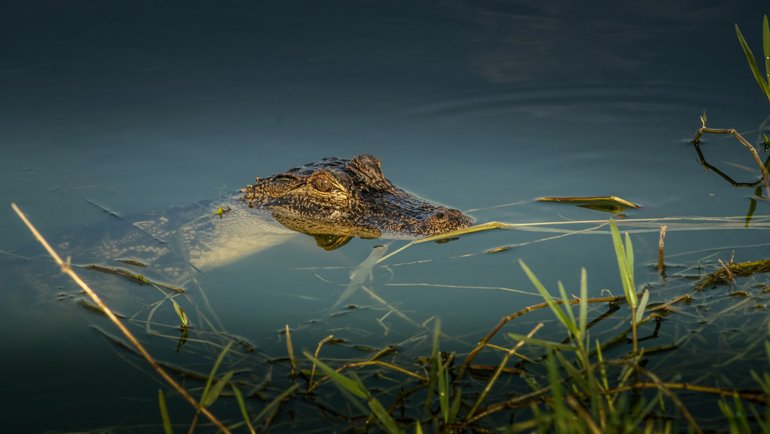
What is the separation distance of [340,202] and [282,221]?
509 mm

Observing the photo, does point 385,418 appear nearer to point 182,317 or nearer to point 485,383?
point 485,383

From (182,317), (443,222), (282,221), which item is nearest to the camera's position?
(182,317)

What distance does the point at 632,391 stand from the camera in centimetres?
301

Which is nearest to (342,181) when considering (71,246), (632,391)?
(71,246)

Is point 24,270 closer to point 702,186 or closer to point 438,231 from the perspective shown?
point 438,231

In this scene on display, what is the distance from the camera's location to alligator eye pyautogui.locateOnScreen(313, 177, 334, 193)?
238 inches

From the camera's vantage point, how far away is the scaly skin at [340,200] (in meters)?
5.73

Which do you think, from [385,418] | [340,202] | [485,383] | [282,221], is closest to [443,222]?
[340,202]

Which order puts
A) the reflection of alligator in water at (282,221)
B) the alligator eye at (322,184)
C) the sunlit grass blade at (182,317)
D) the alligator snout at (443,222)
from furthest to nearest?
the alligator eye at (322,184) → the reflection of alligator in water at (282,221) → the alligator snout at (443,222) → the sunlit grass blade at (182,317)

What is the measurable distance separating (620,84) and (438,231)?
3.48 m

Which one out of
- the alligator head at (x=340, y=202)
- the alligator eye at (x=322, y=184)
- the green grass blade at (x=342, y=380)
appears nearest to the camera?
the green grass blade at (x=342, y=380)

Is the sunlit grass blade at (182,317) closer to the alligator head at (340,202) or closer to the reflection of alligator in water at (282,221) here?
the reflection of alligator in water at (282,221)

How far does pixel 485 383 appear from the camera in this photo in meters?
3.26

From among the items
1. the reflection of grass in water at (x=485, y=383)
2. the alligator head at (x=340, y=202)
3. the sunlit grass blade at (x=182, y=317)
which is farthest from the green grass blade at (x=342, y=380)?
the alligator head at (x=340, y=202)
